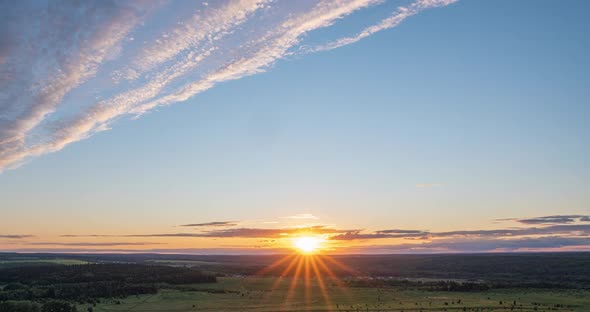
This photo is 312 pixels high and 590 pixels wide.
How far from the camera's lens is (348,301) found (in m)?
93.9

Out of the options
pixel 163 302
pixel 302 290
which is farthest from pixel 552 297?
pixel 163 302

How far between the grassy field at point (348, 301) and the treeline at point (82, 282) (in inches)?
395

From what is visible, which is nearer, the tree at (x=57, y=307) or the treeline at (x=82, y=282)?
the tree at (x=57, y=307)

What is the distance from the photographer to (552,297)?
324 feet

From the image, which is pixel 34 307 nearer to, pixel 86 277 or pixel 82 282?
pixel 82 282

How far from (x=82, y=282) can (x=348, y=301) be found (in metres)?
81.8

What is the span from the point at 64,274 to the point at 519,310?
135 m

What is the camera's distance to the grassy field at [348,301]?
82.2m

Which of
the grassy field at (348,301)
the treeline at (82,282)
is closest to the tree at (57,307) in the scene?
the grassy field at (348,301)

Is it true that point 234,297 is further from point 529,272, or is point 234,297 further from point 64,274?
point 529,272

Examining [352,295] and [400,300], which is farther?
[352,295]

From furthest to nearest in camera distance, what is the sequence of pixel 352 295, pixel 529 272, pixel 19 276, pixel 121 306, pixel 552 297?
pixel 529 272 → pixel 19 276 → pixel 352 295 → pixel 552 297 → pixel 121 306

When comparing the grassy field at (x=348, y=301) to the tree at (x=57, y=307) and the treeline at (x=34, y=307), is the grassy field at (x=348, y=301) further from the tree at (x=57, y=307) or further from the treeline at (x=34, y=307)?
the treeline at (x=34, y=307)

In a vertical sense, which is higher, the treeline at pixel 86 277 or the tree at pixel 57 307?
the tree at pixel 57 307
